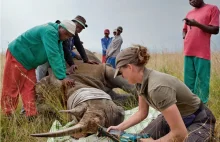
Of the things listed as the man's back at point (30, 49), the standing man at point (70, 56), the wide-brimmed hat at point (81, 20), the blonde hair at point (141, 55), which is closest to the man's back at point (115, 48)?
the wide-brimmed hat at point (81, 20)

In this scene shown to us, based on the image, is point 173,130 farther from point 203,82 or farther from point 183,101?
point 203,82

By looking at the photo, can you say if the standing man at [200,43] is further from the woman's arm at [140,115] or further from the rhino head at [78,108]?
the woman's arm at [140,115]

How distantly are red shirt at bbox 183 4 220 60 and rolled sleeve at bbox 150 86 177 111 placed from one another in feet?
8.20

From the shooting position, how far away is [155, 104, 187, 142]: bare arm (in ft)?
10.3

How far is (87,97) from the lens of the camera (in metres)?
4.50

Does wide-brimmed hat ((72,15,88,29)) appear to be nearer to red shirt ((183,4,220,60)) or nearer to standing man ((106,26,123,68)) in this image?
red shirt ((183,4,220,60))

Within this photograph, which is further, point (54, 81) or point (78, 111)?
point (54, 81)

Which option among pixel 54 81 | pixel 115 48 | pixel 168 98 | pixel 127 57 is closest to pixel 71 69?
pixel 54 81

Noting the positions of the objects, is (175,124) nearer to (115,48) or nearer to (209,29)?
(209,29)

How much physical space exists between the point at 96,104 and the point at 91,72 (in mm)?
1698

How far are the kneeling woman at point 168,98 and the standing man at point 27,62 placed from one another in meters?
1.94

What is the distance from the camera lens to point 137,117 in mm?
3785

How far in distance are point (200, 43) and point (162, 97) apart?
261 centimetres

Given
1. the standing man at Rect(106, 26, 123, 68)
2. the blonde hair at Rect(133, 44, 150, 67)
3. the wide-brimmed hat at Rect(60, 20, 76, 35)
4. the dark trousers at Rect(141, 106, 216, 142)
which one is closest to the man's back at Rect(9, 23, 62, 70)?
the wide-brimmed hat at Rect(60, 20, 76, 35)
